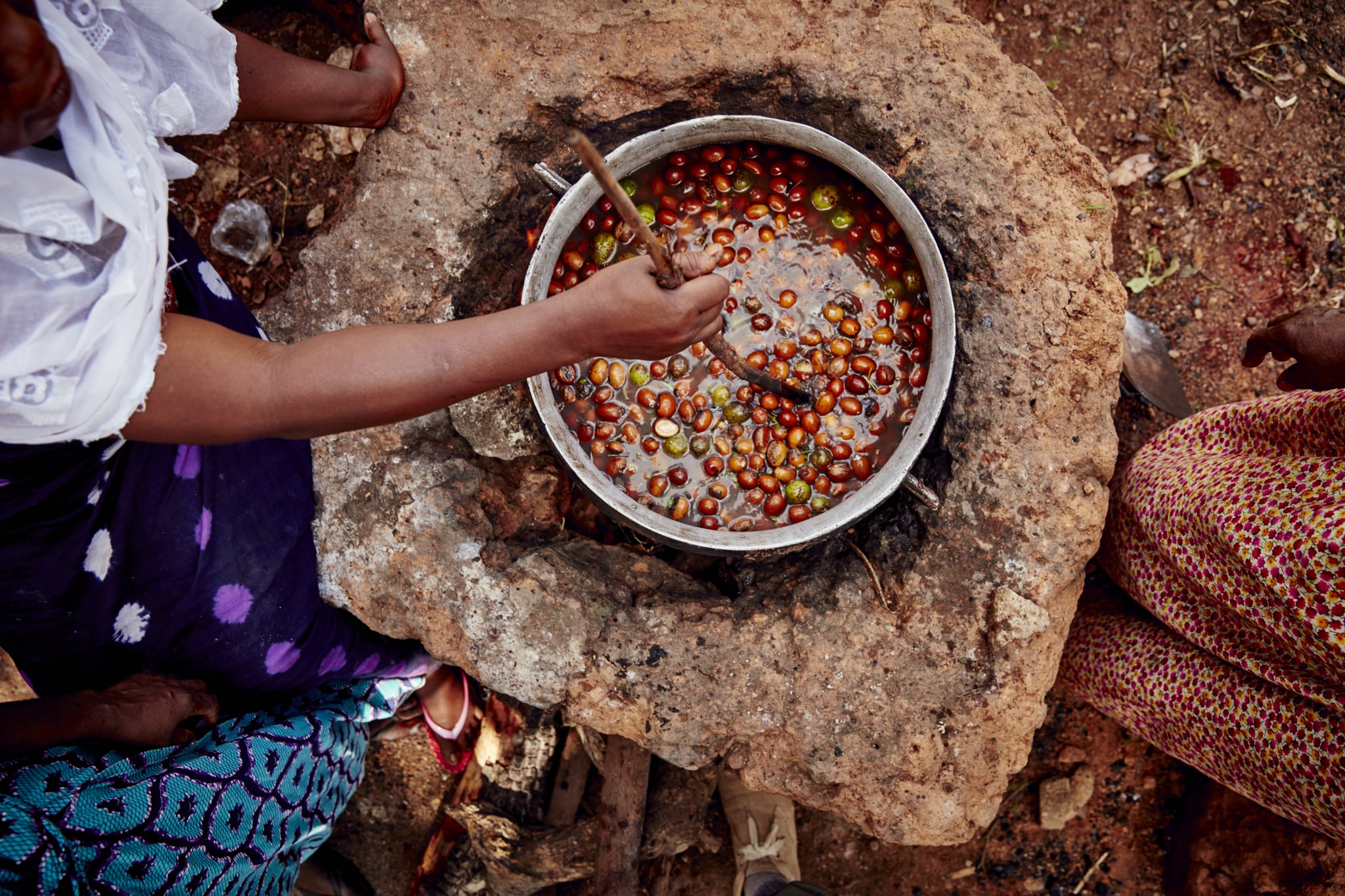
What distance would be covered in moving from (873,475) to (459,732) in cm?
188

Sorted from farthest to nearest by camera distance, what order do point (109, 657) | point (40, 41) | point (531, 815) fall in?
point (531, 815), point (109, 657), point (40, 41)

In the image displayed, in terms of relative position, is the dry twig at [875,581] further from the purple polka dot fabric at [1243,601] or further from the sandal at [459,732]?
the sandal at [459,732]

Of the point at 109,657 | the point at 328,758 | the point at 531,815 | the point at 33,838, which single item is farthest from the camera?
the point at 531,815

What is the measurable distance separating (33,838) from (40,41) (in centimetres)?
146

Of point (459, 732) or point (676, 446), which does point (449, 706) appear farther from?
point (676, 446)

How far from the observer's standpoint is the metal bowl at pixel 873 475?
2066 mm

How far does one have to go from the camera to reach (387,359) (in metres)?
1.41

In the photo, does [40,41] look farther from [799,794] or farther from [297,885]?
[297,885]

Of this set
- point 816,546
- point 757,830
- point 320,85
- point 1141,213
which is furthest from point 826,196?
point 757,830

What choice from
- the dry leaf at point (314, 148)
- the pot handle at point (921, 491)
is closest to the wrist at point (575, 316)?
the pot handle at point (921, 491)

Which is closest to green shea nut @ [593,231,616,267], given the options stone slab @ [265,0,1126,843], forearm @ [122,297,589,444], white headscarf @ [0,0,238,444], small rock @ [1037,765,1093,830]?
stone slab @ [265,0,1126,843]

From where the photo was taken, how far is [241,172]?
10.2 ft

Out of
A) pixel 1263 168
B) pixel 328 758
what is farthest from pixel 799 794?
pixel 1263 168

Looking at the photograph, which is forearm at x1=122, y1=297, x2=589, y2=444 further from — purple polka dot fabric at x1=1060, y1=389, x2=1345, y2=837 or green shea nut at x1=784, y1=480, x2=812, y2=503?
purple polka dot fabric at x1=1060, y1=389, x2=1345, y2=837
